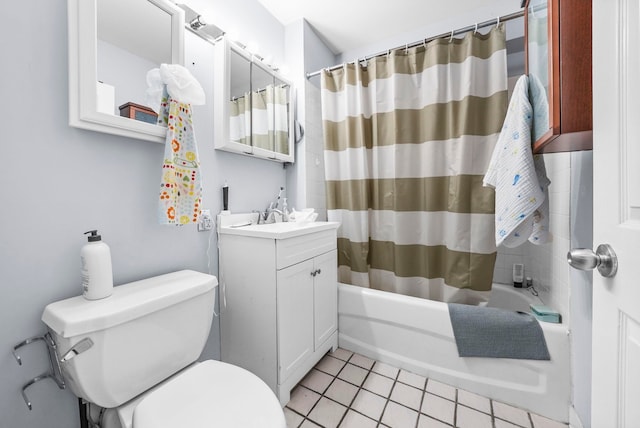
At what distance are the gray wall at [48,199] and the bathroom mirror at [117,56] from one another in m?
0.05

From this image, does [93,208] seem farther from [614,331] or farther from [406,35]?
[406,35]

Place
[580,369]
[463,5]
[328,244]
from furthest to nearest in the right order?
[463,5] < [328,244] < [580,369]

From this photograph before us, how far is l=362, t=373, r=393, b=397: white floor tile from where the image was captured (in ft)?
4.36

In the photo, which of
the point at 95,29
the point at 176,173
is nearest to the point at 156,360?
the point at 176,173

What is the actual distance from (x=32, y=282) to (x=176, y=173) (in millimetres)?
572

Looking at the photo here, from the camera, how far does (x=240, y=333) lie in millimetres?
1327

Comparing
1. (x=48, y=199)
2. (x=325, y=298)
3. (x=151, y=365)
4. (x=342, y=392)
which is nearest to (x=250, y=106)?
(x=48, y=199)

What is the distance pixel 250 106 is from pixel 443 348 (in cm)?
179

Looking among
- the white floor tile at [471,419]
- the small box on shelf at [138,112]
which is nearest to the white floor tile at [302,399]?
the white floor tile at [471,419]

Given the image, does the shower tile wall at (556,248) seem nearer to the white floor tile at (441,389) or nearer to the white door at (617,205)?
the white floor tile at (441,389)

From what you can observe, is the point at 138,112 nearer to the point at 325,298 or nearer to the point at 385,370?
the point at 325,298

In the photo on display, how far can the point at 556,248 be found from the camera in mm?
1339

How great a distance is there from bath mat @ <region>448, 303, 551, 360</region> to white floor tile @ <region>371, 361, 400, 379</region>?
0.39 m

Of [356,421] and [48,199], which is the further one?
[356,421]
